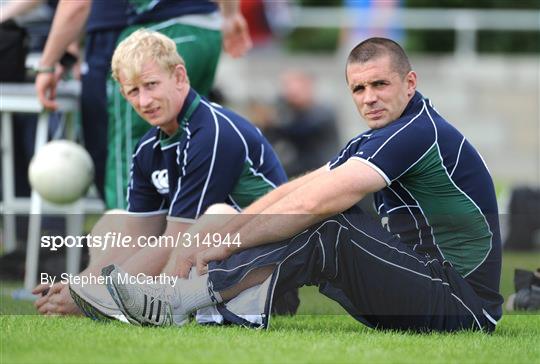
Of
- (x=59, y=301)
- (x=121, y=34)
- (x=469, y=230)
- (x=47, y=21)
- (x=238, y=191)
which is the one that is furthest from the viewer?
(x=47, y=21)

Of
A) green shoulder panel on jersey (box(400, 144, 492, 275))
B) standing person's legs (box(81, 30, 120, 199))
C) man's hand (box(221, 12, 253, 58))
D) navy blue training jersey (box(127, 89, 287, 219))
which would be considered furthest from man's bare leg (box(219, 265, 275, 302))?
man's hand (box(221, 12, 253, 58))

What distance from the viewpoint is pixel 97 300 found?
5.42 meters

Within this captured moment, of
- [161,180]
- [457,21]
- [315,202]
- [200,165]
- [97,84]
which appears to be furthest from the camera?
[457,21]

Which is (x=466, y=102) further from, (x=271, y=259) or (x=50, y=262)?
(x=271, y=259)

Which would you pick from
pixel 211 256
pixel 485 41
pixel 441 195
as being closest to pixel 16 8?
pixel 211 256

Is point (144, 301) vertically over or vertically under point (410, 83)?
under

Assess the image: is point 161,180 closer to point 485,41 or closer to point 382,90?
point 382,90

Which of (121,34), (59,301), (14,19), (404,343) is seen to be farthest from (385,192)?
(14,19)

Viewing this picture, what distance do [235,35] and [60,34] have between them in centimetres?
128

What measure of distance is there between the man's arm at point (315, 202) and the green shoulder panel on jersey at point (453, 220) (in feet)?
0.92

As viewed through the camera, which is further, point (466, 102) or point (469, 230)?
point (466, 102)

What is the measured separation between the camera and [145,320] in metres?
5.30

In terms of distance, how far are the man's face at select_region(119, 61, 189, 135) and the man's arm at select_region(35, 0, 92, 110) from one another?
1.42 metres

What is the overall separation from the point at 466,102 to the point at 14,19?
45.0 ft
